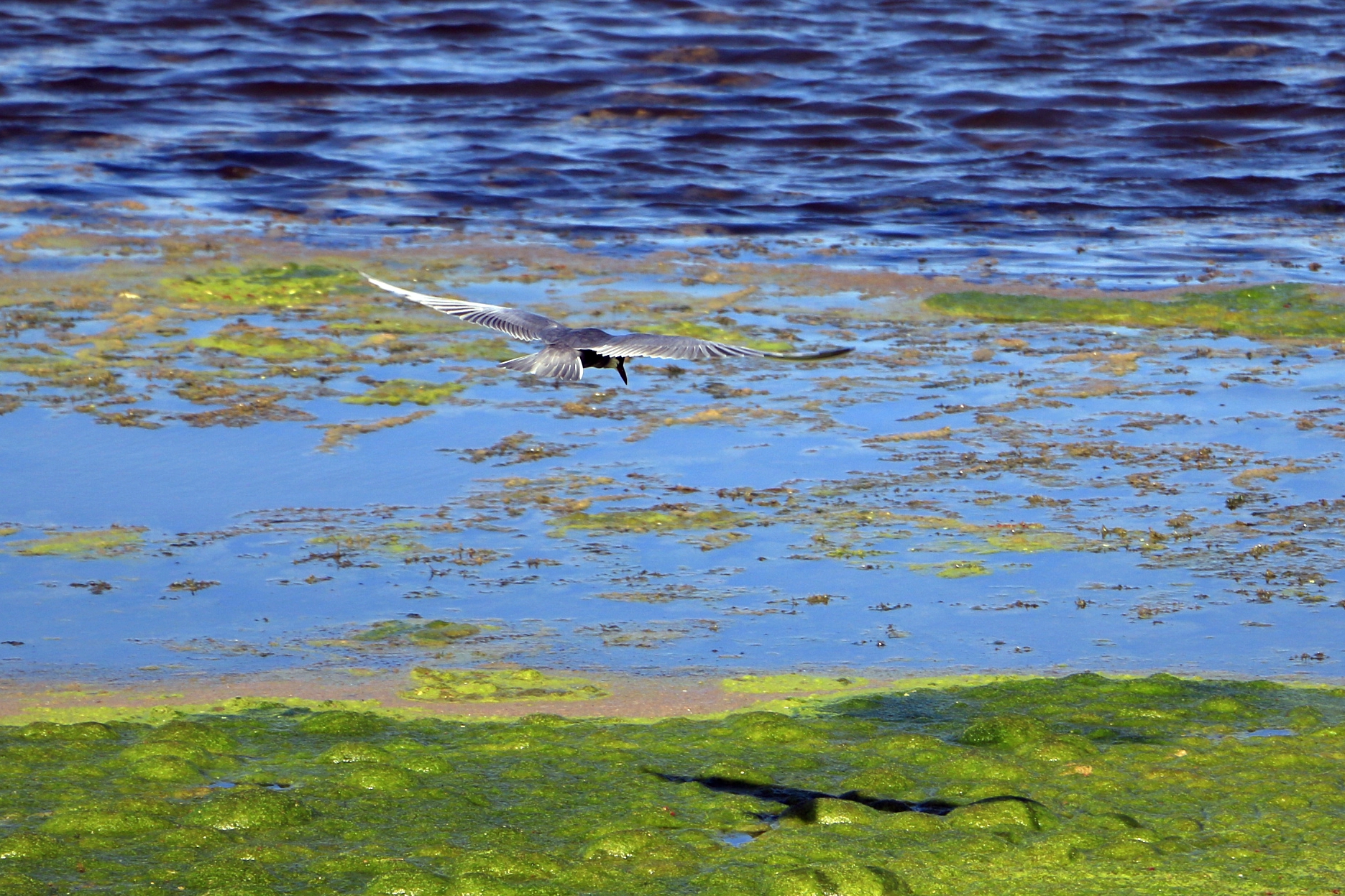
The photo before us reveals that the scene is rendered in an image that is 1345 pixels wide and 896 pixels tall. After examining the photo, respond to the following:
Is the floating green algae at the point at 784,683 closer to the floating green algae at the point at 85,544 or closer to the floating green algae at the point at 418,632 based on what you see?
the floating green algae at the point at 418,632

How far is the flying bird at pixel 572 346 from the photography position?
487 cm

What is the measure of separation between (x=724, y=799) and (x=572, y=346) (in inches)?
60.3

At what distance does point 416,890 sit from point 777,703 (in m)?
1.52

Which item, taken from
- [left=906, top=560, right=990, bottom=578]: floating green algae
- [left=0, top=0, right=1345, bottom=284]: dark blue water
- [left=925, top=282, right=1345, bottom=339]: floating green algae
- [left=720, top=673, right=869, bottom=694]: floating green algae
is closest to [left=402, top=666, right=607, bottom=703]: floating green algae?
[left=720, top=673, right=869, bottom=694]: floating green algae

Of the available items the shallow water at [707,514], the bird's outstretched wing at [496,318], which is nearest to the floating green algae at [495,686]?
the shallow water at [707,514]

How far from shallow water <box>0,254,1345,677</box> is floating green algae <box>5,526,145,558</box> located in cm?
3

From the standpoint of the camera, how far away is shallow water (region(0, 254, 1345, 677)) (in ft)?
17.5

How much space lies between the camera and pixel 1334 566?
5.80 metres

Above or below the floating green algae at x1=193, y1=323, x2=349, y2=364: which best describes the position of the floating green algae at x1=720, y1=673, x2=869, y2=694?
above

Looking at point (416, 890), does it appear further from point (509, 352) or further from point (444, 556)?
point (509, 352)

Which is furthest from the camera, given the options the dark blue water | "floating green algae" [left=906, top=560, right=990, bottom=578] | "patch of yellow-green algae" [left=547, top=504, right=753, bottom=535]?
the dark blue water

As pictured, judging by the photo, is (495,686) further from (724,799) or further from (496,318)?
(496,318)

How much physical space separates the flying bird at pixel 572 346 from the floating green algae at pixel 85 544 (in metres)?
1.51

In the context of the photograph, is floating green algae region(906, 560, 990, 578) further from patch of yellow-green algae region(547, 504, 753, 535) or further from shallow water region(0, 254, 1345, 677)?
patch of yellow-green algae region(547, 504, 753, 535)
